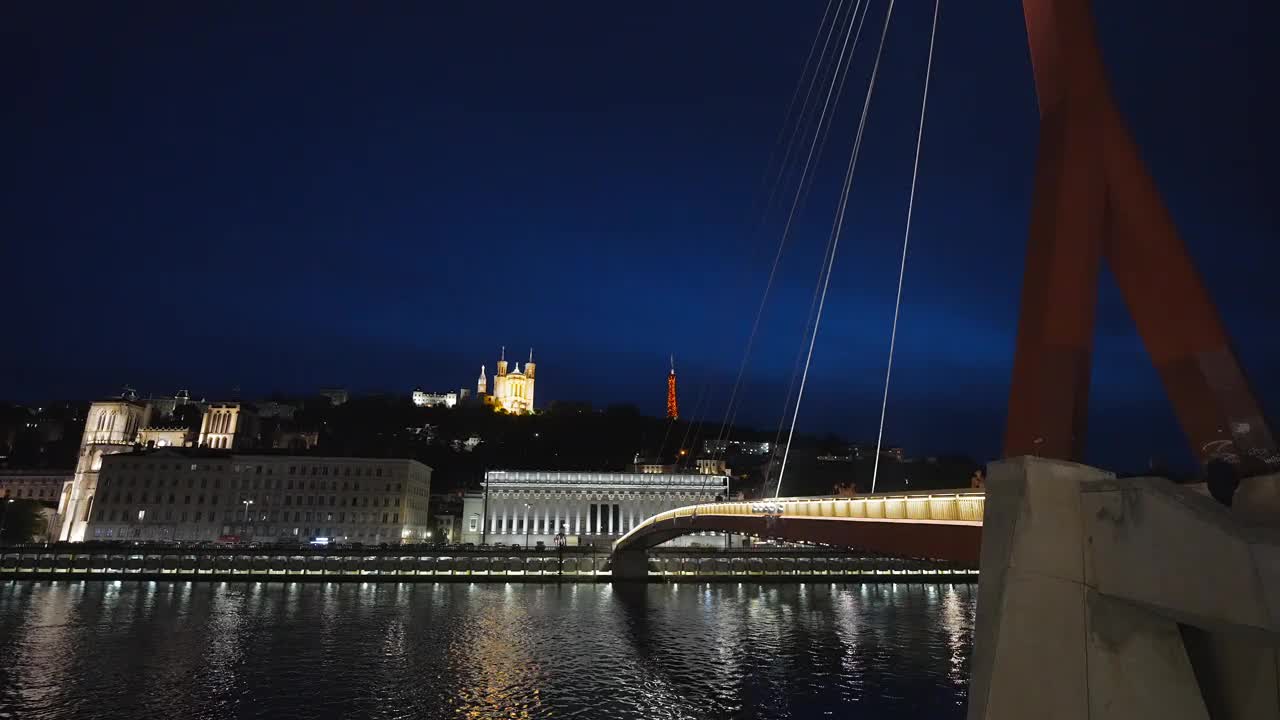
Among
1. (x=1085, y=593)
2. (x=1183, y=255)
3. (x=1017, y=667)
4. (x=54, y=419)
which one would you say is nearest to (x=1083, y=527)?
(x=1085, y=593)

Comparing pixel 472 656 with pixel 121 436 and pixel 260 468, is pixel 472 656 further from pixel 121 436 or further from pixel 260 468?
pixel 121 436

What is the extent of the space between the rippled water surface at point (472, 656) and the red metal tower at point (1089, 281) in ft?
45.2

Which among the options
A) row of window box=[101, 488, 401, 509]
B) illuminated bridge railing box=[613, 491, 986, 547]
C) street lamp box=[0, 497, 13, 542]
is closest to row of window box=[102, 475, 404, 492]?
row of window box=[101, 488, 401, 509]

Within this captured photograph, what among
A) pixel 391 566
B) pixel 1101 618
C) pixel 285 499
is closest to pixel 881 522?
pixel 1101 618

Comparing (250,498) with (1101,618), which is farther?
(250,498)

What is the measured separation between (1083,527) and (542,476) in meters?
92.7

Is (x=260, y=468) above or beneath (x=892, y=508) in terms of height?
above

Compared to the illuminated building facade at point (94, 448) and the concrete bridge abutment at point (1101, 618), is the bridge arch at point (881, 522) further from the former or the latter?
the illuminated building facade at point (94, 448)

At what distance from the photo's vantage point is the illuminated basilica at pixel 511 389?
166m

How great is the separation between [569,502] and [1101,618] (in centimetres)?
9173

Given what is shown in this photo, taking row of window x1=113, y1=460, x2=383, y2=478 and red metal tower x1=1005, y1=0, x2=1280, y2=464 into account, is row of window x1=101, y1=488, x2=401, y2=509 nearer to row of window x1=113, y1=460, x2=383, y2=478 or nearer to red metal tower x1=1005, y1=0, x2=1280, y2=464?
row of window x1=113, y1=460, x2=383, y2=478

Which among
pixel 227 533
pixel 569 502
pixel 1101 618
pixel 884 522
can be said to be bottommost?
pixel 1101 618

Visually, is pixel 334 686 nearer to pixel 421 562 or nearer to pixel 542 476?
pixel 421 562

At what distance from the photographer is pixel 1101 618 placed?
21.4 feet
